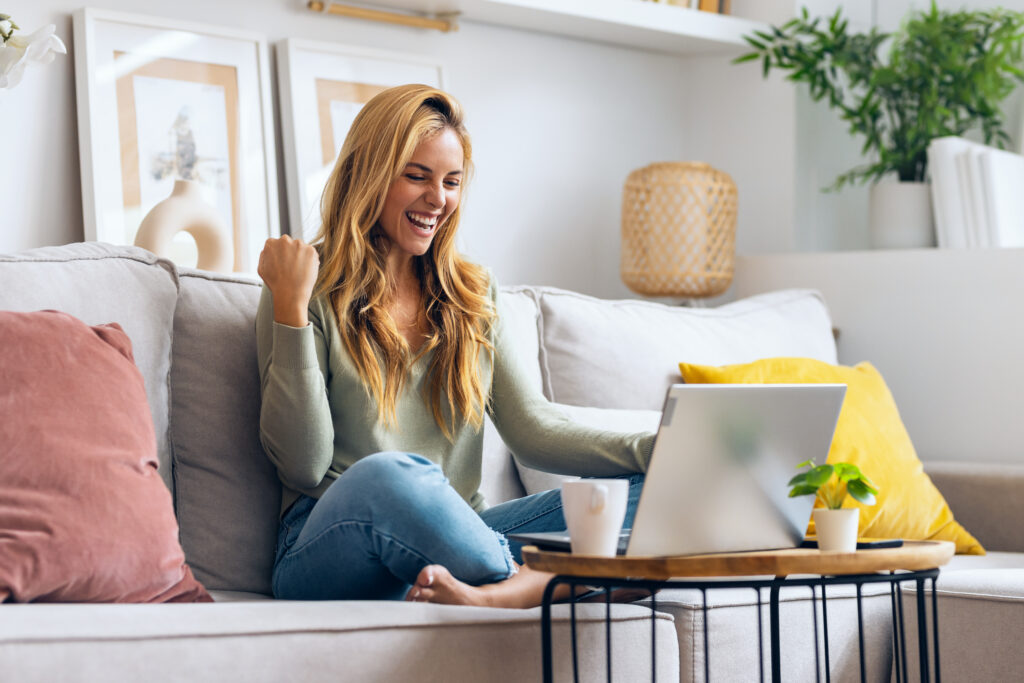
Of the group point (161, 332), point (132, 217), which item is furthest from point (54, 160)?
point (161, 332)

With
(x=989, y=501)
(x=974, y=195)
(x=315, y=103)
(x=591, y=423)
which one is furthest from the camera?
(x=974, y=195)

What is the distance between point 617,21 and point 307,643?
1967mm

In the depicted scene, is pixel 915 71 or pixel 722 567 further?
pixel 915 71

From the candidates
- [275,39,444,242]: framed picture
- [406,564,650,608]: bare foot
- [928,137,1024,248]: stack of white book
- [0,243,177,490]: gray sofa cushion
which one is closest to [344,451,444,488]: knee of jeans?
[406,564,650,608]: bare foot

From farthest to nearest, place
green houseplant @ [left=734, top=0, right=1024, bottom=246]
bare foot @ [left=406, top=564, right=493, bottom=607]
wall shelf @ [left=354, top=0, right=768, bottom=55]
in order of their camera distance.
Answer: green houseplant @ [left=734, top=0, right=1024, bottom=246] < wall shelf @ [left=354, top=0, right=768, bottom=55] < bare foot @ [left=406, top=564, right=493, bottom=607]

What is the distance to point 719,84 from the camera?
3195mm

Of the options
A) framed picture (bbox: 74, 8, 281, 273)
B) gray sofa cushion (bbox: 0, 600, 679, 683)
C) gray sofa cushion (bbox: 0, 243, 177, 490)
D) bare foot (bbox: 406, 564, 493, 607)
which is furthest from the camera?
framed picture (bbox: 74, 8, 281, 273)

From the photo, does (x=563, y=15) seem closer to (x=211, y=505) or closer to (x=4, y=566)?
(x=211, y=505)

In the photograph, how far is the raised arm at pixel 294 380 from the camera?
1.56 m

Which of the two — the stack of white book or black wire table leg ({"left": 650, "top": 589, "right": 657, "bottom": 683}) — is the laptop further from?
the stack of white book

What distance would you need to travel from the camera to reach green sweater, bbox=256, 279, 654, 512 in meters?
1.57

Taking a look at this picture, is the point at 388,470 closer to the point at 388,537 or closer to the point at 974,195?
the point at 388,537

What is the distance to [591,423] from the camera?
2.01 m

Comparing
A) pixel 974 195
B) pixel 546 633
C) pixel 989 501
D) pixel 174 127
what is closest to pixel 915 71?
pixel 974 195
